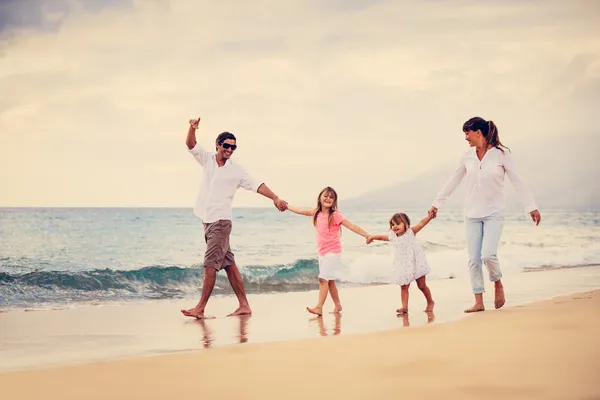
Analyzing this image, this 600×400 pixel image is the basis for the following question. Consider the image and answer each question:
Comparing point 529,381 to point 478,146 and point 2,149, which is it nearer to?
point 478,146

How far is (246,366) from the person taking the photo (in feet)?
16.6

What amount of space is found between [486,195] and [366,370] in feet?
12.5

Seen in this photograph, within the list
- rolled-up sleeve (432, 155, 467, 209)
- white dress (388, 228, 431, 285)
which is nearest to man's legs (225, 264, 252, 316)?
white dress (388, 228, 431, 285)

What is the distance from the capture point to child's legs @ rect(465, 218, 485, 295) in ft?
26.9

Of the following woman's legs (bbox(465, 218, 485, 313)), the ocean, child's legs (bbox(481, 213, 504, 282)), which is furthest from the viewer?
the ocean

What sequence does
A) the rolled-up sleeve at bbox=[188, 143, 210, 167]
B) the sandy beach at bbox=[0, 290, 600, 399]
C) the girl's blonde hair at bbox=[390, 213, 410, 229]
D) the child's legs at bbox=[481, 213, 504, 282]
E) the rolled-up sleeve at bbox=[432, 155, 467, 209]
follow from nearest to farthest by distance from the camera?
the sandy beach at bbox=[0, 290, 600, 399]
the child's legs at bbox=[481, 213, 504, 282]
the rolled-up sleeve at bbox=[432, 155, 467, 209]
the rolled-up sleeve at bbox=[188, 143, 210, 167]
the girl's blonde hair at bbox=[390, 213, 410, 229]

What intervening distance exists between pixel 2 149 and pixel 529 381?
1405 inches

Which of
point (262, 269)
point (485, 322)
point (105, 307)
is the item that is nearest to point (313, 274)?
point (262, 269)

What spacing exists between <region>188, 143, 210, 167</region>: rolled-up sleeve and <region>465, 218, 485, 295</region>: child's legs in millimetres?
3010

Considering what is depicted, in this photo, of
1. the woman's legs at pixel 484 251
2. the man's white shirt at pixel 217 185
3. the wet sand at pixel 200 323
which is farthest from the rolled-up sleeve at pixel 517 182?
the man's white shirt at pixel 217 185

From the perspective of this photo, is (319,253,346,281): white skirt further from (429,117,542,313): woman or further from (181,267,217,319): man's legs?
(429,117,542,313): woman

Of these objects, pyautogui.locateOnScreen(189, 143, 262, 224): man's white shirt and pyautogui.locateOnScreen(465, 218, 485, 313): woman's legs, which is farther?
pyautogui.locateOnScreen(189, 143, 262, 224): man's white shirt

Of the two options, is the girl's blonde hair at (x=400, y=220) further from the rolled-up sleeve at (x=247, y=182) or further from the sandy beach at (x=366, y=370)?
the sandy beach at (x=366, y=370)

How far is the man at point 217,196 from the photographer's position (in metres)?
8.43
